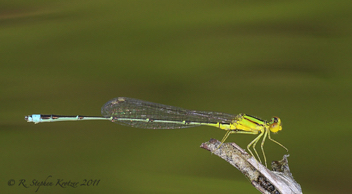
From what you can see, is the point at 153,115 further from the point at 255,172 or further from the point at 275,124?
the point at 255,172

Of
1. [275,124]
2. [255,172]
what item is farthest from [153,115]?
[255,172]

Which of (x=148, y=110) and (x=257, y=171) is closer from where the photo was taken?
(x=257, y=171)

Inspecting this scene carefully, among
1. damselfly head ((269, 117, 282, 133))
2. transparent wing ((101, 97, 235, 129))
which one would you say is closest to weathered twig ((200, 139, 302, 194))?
damselfly head ((269, 117, 282, 133))

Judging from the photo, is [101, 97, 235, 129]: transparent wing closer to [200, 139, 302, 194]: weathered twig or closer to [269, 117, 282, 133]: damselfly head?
[269, 117, 282, 133]: damselfly head

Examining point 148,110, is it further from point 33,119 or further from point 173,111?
point 33,119

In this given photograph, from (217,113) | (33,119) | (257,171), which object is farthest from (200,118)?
(33,119)

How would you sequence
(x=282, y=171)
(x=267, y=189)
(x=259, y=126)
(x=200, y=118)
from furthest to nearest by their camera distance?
(x=200, y=118), (x=259, y=126), (x=282, y=171), (x=267, y=189)

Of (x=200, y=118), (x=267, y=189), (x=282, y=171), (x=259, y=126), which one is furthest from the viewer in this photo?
(x=200, y=118)
